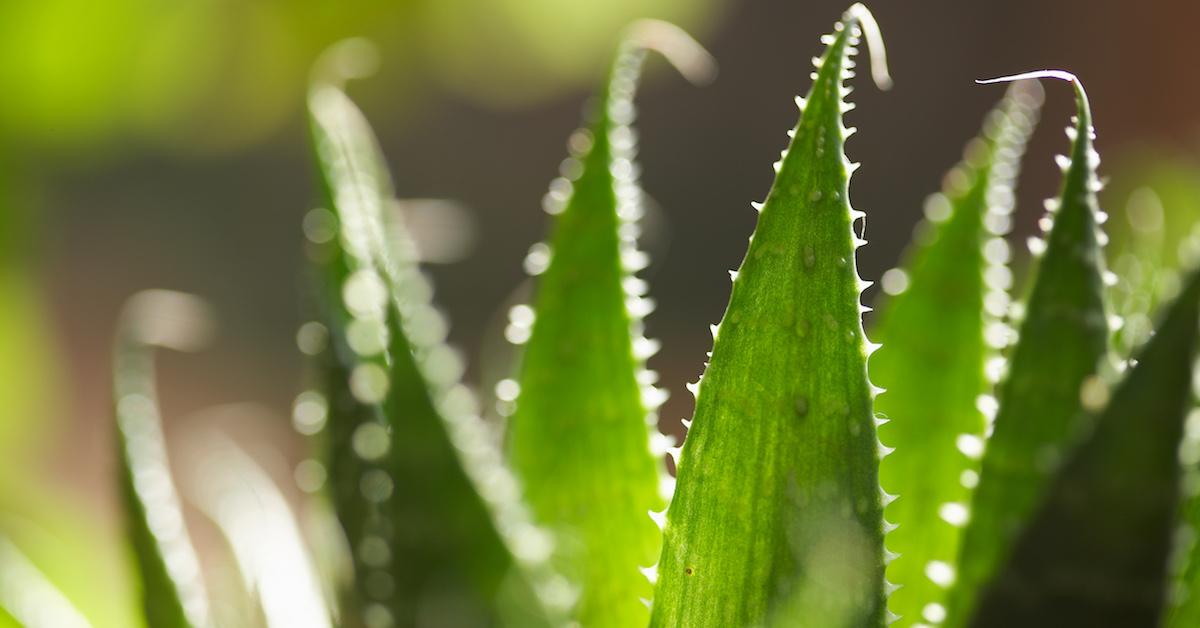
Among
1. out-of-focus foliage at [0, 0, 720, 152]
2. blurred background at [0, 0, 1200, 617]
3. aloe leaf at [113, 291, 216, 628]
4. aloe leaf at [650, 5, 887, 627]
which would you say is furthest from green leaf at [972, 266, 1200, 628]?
out-of-focus foliage at [0, 0, 720, 152]

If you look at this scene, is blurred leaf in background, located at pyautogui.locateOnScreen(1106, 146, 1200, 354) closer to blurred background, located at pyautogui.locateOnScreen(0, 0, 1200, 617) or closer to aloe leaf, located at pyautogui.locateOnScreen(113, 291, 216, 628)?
blurred background, located at pyautogui.locateOnScreen(0, 0, 1200, 617)

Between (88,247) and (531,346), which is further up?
(88,247)

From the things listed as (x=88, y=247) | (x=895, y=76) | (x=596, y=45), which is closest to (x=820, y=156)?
(x=596, y=45)

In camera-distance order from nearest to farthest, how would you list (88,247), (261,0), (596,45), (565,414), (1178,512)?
1. (1178,512)
2. (565,414)
3. (261,0)
4. (596,45)
5. (88,247)

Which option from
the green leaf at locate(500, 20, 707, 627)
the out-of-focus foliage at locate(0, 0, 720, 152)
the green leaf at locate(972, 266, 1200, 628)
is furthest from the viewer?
the out-of-focus foliage at locate(0, 0, 720, 152)

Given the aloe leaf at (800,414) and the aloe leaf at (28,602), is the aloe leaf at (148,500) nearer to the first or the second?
the aloe leaf at (28,602)

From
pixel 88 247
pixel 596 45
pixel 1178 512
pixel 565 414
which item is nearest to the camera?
pixel 1178 512

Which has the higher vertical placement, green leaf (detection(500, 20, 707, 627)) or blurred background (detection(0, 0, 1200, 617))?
blurred background (detection(0, 0, 1200, 617))

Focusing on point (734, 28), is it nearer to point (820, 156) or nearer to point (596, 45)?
point (596, 45)
